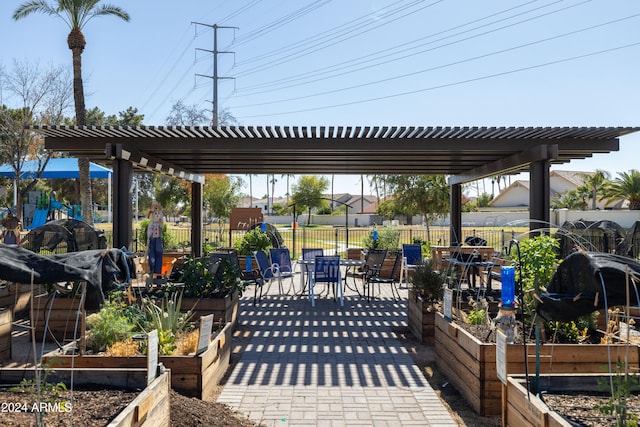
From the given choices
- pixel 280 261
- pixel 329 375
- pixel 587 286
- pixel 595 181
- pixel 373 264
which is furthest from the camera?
pixel 595 181

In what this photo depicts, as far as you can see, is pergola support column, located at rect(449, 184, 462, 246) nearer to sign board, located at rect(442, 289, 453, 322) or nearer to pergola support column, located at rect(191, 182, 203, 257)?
pergola support column, located at rect(191, 182, 203, 257)

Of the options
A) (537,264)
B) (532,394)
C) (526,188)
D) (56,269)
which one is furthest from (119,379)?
(526,188)

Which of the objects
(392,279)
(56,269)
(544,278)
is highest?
(56,269)

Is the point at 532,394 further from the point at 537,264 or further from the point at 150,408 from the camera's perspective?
the point at 150,408

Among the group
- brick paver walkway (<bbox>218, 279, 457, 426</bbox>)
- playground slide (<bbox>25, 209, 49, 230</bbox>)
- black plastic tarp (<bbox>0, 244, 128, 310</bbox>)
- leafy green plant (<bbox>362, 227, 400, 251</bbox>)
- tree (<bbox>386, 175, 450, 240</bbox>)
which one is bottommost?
brick paver walkway (<bbox>218, 279, 457, 426</bbox>)

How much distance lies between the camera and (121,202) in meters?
7.99

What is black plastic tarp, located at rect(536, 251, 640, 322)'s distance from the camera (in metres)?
2.55

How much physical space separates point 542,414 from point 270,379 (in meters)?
2.69

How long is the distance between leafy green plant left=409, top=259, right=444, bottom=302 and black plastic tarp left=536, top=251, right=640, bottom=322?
3.09 m

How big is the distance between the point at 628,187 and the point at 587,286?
2803 cm

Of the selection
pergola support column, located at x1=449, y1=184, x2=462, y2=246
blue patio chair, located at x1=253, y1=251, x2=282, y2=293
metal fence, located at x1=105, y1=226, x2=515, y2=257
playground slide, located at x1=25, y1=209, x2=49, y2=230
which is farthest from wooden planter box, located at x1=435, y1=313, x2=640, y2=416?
playground slide, located at x1=25, y1=209, x2=49, y2=230

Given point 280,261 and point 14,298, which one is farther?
point 280,261

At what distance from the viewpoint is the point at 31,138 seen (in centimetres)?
1922

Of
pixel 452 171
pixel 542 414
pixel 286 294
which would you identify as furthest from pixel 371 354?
pixel 452 171
